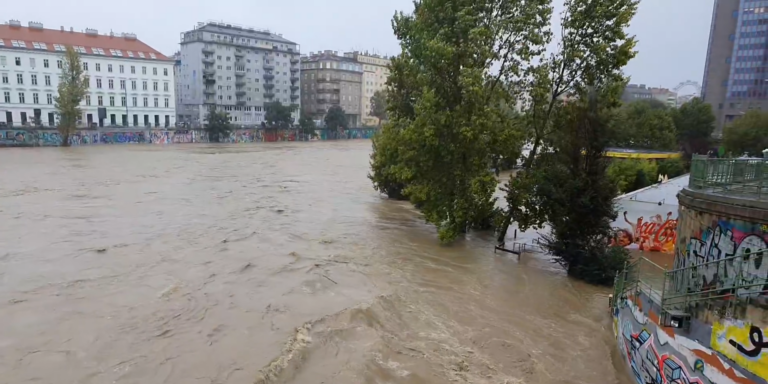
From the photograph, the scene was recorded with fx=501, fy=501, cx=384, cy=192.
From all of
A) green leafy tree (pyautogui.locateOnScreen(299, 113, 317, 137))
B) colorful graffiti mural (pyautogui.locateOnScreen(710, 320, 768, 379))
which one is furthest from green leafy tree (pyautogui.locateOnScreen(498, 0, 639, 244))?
green leafy tree (pyautogui.locateOnScreen(299, 113, 317, 137))

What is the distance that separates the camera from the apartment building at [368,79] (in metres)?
146

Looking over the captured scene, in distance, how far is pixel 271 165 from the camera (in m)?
53.4

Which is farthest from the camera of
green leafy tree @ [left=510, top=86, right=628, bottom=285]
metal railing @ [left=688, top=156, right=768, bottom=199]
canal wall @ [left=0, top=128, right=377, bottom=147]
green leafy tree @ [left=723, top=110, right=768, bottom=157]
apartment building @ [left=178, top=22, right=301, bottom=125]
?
apartment building @ [left=178, top=22, right=301, bottom=125]

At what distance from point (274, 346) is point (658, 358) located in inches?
314

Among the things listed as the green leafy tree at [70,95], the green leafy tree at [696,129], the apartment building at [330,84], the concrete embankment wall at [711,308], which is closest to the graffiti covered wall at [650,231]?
the concrete embankment wall at [711,308]

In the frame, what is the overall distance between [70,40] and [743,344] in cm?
9623

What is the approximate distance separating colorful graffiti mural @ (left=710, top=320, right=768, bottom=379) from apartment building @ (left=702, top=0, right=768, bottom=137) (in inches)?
3793

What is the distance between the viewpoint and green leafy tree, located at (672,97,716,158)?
5541 centimetres

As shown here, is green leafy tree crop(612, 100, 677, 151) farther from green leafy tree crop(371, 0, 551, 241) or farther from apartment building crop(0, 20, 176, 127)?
apartment building crop(0, 20, 176, 127)

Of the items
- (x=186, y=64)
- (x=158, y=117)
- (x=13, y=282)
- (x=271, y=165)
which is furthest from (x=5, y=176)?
(x=186, y=64)

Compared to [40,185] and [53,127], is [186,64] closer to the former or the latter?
[53,127]

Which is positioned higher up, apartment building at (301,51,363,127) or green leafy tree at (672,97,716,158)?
apartment building at (301,51,363,127)

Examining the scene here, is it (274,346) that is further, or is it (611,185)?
(611,185)

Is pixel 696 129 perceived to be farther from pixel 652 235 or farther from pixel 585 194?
pixel 585 194
